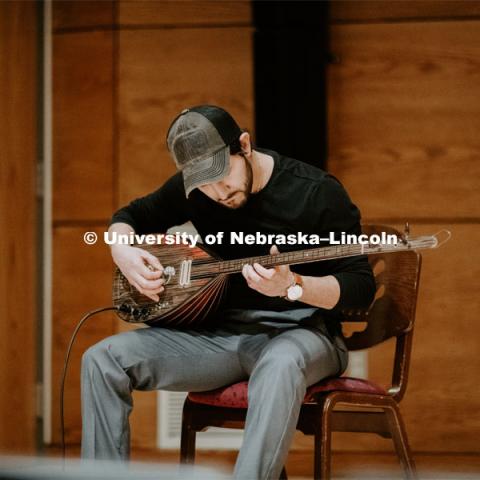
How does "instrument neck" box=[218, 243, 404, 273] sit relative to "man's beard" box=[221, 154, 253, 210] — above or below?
below

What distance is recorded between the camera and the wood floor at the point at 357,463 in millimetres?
→ 2609

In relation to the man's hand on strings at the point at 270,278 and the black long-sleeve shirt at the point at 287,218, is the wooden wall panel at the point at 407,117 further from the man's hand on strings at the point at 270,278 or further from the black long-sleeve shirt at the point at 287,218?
the man's hand on strings at the point at 270,278

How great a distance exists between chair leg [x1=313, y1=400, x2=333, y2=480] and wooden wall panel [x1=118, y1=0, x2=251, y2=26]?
74.3 inches

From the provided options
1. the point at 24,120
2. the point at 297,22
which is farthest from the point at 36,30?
the point at 297,22

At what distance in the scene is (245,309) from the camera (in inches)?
75.3

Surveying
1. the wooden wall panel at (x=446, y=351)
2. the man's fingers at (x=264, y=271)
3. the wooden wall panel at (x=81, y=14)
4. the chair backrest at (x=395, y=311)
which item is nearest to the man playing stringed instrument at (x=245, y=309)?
the man's fingers at (x=264, y=271)

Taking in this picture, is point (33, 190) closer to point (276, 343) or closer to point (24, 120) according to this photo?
point (24, 120)

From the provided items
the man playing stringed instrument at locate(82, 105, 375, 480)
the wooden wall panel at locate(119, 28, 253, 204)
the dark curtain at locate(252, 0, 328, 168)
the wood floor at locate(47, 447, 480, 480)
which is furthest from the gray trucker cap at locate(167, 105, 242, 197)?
the wood floor at locate(47, 447, 480, 480)

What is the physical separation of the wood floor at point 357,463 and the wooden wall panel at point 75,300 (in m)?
0.20

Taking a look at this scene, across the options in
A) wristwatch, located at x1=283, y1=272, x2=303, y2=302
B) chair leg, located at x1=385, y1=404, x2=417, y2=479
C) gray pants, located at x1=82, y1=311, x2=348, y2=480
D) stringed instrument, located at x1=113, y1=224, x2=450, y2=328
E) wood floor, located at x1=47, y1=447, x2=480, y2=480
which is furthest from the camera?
wood floor, located at x1=47, y1=447, x2=480, y2=480

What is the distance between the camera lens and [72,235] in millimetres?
2994

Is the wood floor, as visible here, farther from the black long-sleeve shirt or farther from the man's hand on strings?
the man's hand on strings

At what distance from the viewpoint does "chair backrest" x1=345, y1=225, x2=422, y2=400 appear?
1.82 m

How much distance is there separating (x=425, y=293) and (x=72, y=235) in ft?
5.18
